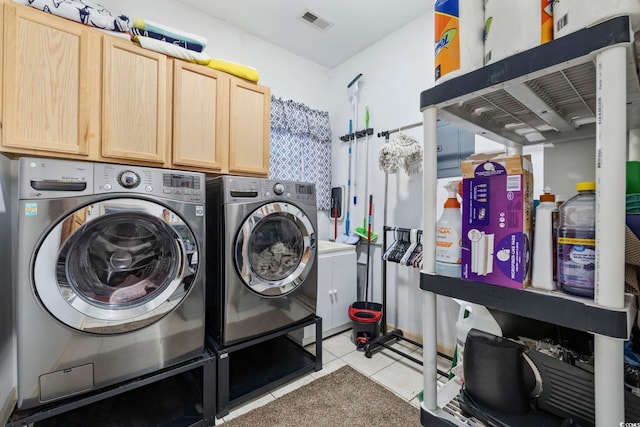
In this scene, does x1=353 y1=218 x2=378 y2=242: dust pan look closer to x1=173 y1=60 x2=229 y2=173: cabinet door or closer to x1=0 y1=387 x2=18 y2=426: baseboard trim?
x1=173 y1=60 x2=229 y2=173: cabinet door

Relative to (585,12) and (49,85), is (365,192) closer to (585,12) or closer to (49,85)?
(585,12)

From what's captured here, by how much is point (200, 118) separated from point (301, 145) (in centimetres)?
121

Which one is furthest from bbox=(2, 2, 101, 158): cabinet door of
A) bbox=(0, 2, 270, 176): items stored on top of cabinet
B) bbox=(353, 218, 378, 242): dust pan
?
bbox=(353, 218, 378, 242): dust pan

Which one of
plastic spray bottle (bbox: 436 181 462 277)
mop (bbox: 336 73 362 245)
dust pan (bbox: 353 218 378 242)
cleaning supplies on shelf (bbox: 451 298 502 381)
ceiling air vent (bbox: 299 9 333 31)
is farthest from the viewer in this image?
mop (bbox: 336 73 362 245)

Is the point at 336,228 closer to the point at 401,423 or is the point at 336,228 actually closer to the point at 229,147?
the point at 229,147

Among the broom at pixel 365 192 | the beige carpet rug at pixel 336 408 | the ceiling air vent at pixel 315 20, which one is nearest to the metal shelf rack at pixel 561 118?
the beige carpet rug at pixel 336 408

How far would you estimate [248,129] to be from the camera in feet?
6.63

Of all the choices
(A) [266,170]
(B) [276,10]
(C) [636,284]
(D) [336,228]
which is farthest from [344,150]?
(C) [636,284]

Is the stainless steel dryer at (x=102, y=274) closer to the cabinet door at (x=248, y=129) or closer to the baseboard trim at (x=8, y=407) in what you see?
the cabinet door at (x=248, y=129)

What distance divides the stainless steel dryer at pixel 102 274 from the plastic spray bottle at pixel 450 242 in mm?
1225

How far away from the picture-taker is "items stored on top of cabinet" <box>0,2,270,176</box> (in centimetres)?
125

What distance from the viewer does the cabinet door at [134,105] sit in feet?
4.81

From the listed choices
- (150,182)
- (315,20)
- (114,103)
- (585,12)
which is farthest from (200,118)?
(585,12)

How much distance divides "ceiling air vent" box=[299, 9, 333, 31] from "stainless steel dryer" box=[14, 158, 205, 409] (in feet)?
5.97
